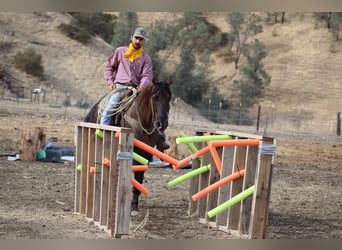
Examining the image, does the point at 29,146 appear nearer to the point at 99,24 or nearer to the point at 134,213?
the point at 134,213

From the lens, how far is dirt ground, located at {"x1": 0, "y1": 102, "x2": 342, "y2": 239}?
6.73 metres

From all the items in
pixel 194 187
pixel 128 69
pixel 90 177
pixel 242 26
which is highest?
pixel 242 26

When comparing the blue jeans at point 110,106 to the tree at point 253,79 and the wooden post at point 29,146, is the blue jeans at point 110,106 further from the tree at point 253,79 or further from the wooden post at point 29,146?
the tree at point 253,79

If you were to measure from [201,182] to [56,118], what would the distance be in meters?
14.2

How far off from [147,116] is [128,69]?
0.60m

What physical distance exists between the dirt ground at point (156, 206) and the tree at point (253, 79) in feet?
84.5

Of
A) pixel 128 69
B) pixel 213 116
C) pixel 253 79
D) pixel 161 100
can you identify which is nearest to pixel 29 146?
pixel 128 69

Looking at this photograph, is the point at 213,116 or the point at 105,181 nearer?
the point at 105,181

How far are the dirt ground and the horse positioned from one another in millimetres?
703

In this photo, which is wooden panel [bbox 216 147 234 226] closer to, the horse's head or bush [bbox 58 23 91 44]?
the horse's head

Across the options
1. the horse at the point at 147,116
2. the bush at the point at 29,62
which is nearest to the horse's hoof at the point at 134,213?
the horse at the point at 147,116

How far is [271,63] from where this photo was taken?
44.7 meters

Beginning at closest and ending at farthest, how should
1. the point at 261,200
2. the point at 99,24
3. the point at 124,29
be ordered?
the point at 261,200 < the point at 124,29 < the point at 99,24

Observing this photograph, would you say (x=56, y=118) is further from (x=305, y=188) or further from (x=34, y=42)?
(x=34, y=42)
